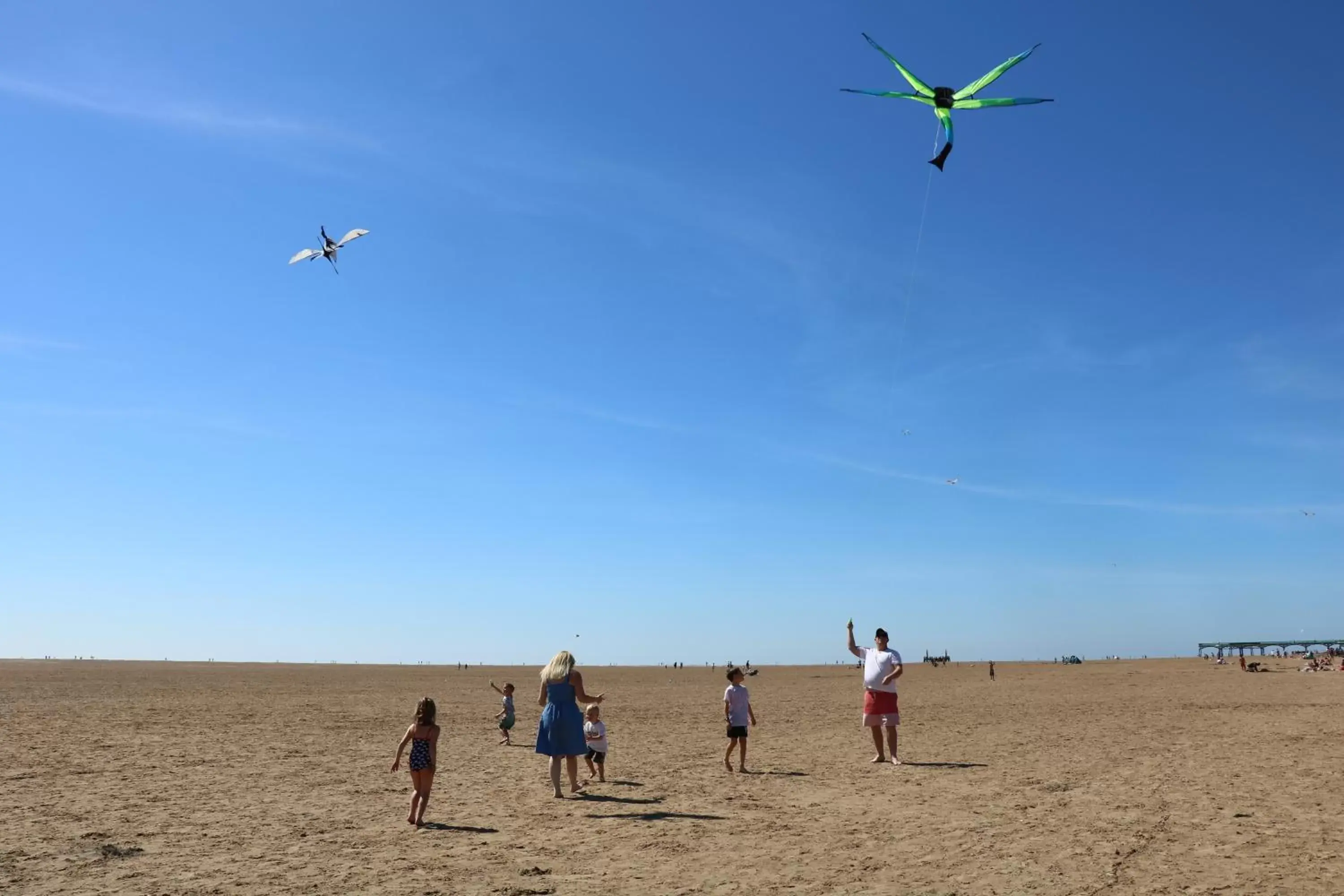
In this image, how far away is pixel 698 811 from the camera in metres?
9.31

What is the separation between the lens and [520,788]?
11.0m

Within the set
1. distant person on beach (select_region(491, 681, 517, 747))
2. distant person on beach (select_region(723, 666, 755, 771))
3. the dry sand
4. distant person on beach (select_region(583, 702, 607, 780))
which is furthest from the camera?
distant person on beach (select_region(491, 681, 517, 747))

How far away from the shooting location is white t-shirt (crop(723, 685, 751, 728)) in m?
12.2

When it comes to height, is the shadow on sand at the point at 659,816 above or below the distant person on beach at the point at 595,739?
below

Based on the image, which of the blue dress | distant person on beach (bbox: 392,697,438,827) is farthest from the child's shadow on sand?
distant person on beach (bbox: 392,697,438,827)

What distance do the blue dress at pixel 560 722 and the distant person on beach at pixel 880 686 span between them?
4.57 metres

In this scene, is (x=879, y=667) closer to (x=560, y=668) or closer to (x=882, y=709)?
(x=882, y=709)

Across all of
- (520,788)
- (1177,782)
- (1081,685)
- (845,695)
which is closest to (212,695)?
(845,695)

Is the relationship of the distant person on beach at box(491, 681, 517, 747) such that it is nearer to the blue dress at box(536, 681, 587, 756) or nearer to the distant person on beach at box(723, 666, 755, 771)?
the distant person on beach at box(723, 666, 755, 771)

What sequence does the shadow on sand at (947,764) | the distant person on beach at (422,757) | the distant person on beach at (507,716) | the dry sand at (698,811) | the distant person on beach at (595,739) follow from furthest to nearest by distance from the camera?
the distant person on beach at (507,716), the shadow on sand at (947,764), the distant person on beach at (595,739), the distant person on beach at (422,757), the dry sand at (698,811)

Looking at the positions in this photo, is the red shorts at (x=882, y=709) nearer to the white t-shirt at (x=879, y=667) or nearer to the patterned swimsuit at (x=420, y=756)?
the white t-shirt at (x=879, y=667)

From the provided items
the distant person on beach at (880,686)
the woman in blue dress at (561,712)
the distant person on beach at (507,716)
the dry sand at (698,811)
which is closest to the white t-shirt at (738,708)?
the dry sand at (698,811)

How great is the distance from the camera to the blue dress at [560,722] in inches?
382

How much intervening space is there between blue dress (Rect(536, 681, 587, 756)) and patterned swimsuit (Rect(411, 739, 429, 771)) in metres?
1.49
